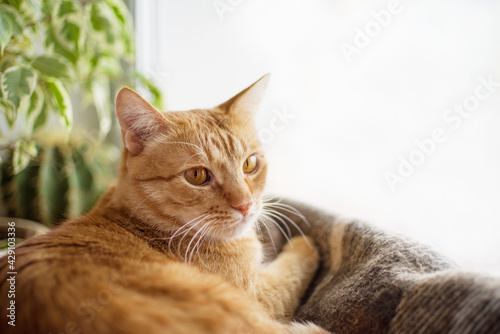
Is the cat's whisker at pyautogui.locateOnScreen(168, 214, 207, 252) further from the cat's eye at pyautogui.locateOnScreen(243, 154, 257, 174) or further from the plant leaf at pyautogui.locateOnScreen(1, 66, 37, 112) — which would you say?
the plant leaf at pyautogui.locateOnScreen(1, 66, 37, 112)

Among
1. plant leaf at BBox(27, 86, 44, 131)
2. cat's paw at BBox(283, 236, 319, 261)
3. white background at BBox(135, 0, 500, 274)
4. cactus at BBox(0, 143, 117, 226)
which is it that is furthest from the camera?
cactus at BBox(0, 143, 117, 226)

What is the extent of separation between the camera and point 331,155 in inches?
72.2

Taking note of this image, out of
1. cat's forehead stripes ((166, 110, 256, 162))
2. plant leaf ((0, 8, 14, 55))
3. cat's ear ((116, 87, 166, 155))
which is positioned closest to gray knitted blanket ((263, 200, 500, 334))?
cat's forehead stripes ((166, 110, 256, 162))

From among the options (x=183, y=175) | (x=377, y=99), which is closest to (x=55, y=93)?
(x=183, y=175)

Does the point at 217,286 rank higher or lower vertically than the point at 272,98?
lower

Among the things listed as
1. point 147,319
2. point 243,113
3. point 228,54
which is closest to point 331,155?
point 243,113

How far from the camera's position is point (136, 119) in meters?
1.19

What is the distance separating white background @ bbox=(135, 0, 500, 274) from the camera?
4.21ft

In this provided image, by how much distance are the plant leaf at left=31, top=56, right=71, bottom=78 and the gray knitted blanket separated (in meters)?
1.43

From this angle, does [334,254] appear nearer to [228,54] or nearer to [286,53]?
[286,53]

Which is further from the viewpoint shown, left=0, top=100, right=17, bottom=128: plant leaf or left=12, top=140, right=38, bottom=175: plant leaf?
left=12, top=140, right=38, bottom=175: plant leaf

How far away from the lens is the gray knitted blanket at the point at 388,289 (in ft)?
2.33

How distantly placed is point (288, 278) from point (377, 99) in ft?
3.11

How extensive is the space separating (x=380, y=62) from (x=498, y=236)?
0.89 meters
